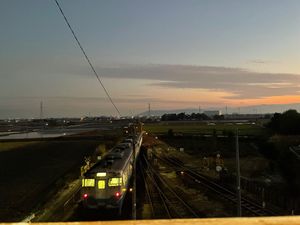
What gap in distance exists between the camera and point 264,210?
80.1ft

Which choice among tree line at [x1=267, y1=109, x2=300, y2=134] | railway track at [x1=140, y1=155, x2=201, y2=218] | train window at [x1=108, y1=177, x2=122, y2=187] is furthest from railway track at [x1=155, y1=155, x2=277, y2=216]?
tree line at [x1=267, y1=109, x2=300, y2=134]

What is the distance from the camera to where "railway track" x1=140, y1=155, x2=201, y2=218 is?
2514 cm

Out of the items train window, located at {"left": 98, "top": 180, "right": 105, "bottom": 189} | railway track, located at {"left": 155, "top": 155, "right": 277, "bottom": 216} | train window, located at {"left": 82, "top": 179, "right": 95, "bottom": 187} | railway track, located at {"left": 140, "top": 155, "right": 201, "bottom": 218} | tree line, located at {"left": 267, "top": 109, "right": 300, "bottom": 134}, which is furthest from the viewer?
tree line, located at {"left": 267, "top": 109, "right": 300, "bottom": 134}

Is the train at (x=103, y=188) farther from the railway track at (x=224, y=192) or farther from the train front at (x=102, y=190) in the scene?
the railway track at (x=224, y=192)

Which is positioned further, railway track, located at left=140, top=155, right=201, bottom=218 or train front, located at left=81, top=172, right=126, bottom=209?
railway track, located at left=140, top=155, right=201, bottom=218

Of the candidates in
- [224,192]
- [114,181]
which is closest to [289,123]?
[224,192]

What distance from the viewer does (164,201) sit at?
29.4 m

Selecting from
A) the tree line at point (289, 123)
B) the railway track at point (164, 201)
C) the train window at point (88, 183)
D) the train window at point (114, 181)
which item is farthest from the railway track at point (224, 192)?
the tree line at point (289, 123)

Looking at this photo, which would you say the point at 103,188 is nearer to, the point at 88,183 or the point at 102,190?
the point at 102,190

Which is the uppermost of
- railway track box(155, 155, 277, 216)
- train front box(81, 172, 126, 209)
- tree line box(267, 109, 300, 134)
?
tree line box(267, 109, 300, 134)

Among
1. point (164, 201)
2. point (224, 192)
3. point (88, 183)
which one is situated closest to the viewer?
point (88, 183)

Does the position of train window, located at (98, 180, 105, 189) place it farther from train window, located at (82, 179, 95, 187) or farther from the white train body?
train window, located at (82, 179, 95, 187)

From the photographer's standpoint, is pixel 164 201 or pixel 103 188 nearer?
pixel 103 188

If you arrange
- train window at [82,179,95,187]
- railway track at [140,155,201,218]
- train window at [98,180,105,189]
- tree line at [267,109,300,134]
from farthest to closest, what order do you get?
tree line at [267,109,300,134], railway track at [140,155,201,218], train window at [82,179,95,187], train window at [98,180,105,189]
